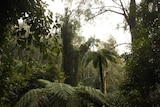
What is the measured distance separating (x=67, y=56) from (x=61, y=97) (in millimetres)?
4021

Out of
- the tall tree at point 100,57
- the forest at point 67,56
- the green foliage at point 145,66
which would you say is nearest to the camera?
the forest at point 67,56

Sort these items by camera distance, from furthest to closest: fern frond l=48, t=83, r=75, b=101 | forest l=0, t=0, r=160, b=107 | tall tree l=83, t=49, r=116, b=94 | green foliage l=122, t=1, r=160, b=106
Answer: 1. tall tree l=83, t=49, r=116, b=94
2. fern frond l=48, t=83, r=75, b=101
3. green foliage l=122, t=1, r=160, b=106
4. forest l=0, t=0, r=160, b=107

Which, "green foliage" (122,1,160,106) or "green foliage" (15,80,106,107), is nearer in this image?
"green foliage" (122,1,160,106)

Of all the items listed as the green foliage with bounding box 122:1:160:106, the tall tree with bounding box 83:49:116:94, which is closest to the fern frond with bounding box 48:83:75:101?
the green foliage with bounding box 122:1:160:106

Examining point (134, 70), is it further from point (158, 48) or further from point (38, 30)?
point (38, 30)

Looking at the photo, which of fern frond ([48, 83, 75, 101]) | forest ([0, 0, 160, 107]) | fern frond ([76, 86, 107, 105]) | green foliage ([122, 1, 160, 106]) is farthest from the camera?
fern frond ([76, 86, 107, 105])

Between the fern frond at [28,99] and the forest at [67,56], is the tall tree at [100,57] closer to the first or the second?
the forest at [67,56]

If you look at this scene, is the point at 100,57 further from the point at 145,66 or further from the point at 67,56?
the point at 145,66

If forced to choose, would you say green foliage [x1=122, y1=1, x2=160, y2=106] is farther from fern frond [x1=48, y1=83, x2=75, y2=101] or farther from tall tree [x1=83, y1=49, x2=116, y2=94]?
tall tree [x1=83, y1=49, x2=116, y2=94]

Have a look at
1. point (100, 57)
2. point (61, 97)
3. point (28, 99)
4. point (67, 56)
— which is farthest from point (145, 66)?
point (67, 56)

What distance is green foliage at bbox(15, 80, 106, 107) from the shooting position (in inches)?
230

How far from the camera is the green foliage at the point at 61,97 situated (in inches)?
230

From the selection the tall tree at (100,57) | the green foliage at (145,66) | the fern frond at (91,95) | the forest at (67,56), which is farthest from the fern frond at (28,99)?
the green foliage at (145,66)

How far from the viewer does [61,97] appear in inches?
229
